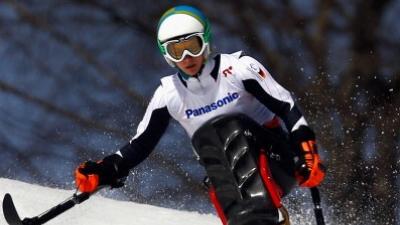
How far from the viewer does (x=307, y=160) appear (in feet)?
13.2

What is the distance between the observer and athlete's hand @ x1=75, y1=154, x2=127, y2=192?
4.44 m

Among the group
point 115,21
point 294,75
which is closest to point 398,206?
point 294,75

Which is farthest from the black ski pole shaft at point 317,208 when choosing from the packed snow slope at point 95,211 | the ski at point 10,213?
the packed snow slope at point 95,211

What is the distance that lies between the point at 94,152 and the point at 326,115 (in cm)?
531

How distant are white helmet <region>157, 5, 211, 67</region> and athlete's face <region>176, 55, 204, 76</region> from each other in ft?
0.17

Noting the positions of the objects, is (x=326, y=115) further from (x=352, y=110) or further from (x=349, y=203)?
(x=349, y=203)

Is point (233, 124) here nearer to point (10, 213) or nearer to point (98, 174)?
point (98, 174)

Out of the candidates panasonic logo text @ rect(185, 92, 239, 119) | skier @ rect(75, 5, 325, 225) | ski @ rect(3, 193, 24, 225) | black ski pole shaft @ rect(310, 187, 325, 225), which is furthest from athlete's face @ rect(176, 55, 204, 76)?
ski @ rect(3, 193, 24, 225)

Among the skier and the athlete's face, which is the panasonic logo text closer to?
the skier

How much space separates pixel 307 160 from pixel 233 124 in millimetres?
421

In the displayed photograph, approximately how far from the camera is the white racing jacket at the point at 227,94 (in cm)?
420

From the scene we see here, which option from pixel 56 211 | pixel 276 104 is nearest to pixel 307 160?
pixel 276 104

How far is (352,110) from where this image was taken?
14328 mm

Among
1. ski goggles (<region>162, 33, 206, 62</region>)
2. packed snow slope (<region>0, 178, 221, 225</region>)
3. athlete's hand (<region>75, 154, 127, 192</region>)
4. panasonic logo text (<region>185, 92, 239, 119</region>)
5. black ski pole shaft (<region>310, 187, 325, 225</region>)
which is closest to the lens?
black ski pole shaft (<region>310, 187, 325, 225</region>)
